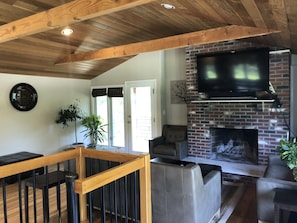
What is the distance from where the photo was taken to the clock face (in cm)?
535

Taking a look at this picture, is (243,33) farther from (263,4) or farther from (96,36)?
(96,36)

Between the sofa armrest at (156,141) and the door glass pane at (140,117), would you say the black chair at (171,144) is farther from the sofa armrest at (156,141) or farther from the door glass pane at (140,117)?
the door glass pane at (140,117)

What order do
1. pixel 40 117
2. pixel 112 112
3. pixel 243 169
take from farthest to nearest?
1. pixel 112 112
2. pixel 40 117
3. pixel 243 169

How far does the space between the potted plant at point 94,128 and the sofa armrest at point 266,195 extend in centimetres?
476

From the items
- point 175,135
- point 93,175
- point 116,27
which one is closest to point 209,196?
point 93,175

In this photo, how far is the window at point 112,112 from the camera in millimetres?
6840

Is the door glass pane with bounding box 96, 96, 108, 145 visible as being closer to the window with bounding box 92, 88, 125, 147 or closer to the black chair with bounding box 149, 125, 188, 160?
the window with bounding box 92, 88, 125, 147

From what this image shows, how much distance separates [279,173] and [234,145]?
1841 millimetres

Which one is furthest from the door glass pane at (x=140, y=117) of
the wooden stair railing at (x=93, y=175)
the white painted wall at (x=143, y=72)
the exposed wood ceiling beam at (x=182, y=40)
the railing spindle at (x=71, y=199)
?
the railing spindle at (x=71, y=199)

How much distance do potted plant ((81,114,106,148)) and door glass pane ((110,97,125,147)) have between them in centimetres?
34

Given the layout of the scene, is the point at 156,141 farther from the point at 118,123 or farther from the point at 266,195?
the point at 266,195

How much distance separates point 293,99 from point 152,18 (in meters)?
3.18

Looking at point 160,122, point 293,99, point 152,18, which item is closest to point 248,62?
point 293,99

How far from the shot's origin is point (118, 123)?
6.94 meters
